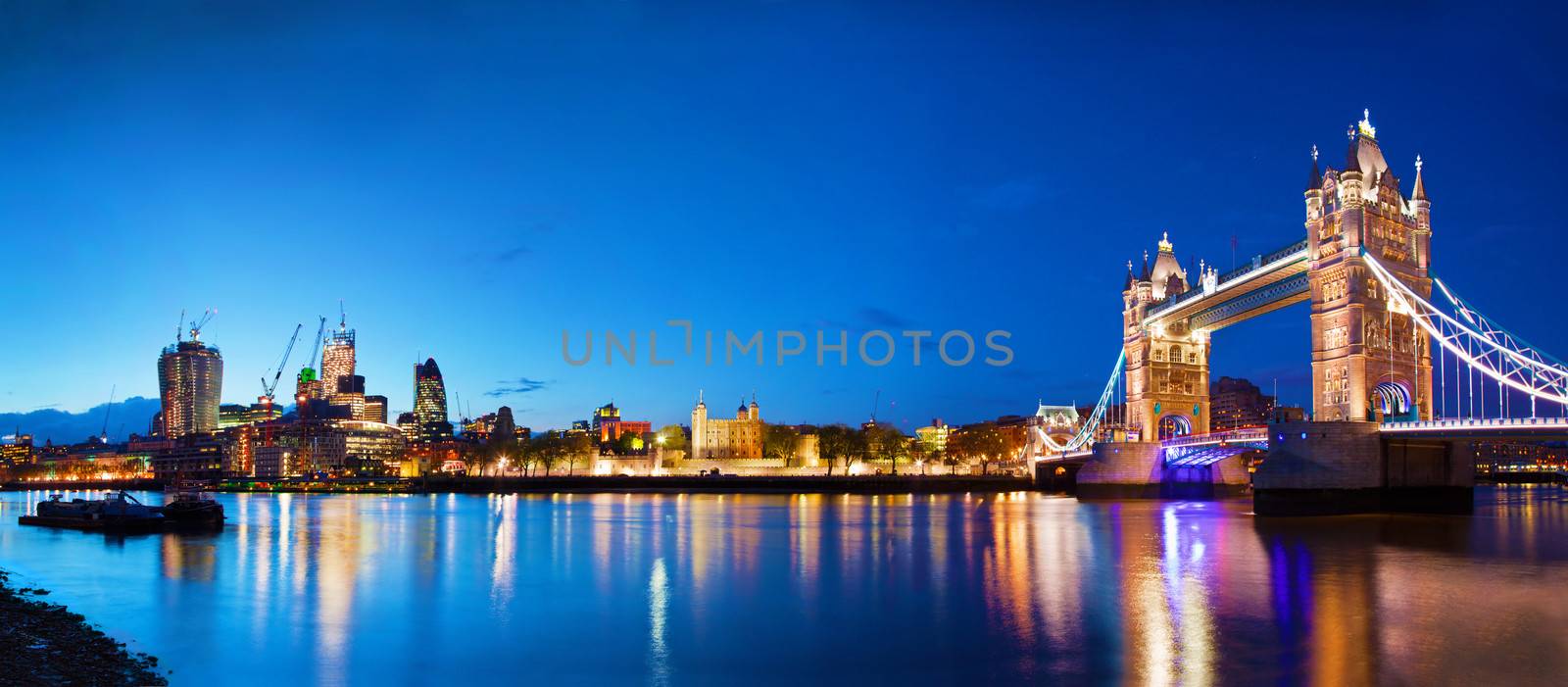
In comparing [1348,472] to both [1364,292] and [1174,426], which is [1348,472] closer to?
[1364,292]

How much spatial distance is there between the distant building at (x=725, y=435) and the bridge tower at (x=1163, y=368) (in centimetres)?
8019

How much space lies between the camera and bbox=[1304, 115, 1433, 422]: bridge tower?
153ft

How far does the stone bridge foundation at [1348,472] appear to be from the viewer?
43.7 m

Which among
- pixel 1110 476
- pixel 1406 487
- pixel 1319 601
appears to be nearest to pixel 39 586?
pixel 1319 601

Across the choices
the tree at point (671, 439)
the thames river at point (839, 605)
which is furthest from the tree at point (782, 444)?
the thames river at point (839, 605)

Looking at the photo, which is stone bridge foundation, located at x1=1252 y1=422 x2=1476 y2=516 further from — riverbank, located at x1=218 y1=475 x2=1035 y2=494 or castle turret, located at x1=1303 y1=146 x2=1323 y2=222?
riverbank, located at x1=218 y1=475 x2=1035 y2=494

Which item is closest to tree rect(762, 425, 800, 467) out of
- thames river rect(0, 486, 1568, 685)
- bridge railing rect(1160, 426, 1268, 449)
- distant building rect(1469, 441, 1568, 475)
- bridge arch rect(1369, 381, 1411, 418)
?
bridge railing rect(1160, 426, 1268, 449)

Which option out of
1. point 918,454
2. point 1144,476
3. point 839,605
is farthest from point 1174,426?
point 839,605

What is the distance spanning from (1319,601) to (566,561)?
19.3 meters

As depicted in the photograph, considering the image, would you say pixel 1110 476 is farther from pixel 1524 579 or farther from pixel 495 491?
pixel 495 491

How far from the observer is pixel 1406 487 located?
45.2m

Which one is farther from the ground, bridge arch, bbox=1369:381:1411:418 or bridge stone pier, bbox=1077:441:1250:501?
bridge arch, bbox=1369:381:1411:418

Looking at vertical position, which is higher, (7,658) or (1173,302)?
(1173,302)

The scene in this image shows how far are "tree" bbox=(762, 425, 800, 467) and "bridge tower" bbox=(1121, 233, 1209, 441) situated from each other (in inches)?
2273
